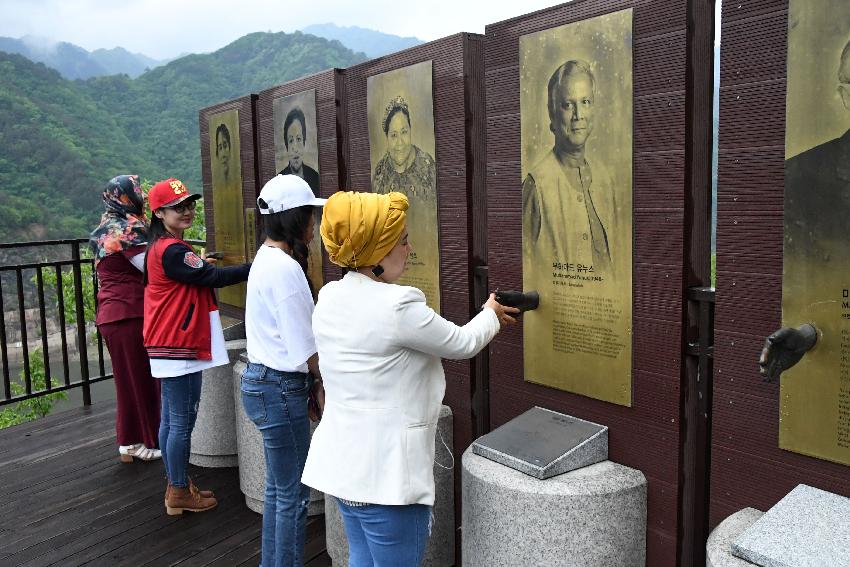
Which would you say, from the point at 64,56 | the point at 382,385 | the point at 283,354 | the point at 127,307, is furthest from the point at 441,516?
the point at 64,56

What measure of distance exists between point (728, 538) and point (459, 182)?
Answer: 1726 mm

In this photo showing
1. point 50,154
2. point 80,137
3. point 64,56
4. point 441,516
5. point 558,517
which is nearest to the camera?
point 558,517

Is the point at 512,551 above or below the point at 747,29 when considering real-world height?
below

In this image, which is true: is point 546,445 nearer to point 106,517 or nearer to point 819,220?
point 819,220

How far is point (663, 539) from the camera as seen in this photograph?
2469mm

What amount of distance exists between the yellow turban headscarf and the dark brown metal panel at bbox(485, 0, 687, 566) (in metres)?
0.86

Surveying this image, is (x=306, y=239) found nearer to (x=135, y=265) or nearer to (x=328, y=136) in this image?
(x=328, y=136)

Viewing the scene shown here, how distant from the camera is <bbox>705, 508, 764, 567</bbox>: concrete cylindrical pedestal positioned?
5.99 feet

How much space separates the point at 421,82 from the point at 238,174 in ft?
6.99

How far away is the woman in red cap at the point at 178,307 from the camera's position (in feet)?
11.6

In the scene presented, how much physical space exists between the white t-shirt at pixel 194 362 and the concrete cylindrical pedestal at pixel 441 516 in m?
0.97

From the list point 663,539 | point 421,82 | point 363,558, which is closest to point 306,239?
point 421,82

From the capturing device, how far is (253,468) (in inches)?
157

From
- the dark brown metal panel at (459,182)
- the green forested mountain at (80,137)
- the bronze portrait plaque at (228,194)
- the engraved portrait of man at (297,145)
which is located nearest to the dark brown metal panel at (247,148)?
the bronze portrait plaque at (228,194)
